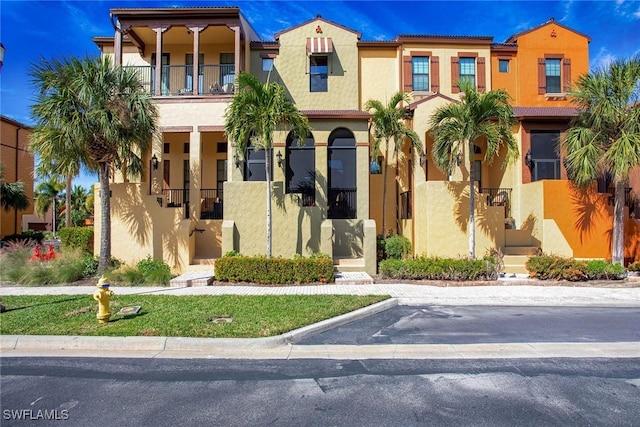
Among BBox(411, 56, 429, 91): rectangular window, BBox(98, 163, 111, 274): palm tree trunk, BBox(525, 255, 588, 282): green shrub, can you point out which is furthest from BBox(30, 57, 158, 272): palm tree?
BBox(525, 255, 588, 282): green shrub

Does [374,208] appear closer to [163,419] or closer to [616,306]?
[616,306]

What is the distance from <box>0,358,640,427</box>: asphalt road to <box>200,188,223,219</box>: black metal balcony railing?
10521 millimetres

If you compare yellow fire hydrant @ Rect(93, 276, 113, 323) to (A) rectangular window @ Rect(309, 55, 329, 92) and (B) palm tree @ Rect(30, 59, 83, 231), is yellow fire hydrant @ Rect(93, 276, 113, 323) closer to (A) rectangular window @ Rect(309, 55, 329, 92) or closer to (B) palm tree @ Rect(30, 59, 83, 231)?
(B) palm tree @ Rect(30, 59, 83, 231)

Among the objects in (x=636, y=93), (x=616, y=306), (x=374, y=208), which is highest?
(x=636, y=93)

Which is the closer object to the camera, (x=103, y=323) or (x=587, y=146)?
(x=103, y=323)

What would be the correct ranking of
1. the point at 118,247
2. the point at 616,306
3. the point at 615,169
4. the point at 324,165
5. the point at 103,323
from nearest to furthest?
the point at 103,323 → the point at 616,306 → the point at 615,169 → the point at 118,247 → the point at 324,165

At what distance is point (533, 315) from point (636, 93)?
9450 mm

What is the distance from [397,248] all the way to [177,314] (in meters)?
9.35

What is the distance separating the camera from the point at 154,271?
12297mm

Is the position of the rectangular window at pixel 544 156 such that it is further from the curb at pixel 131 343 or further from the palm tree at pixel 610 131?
the curb at pixel 131 343

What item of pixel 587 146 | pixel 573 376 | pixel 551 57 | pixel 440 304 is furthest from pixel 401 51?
pixel 573 376

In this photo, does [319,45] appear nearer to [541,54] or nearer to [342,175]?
[342,175]

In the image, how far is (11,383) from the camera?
4859mm

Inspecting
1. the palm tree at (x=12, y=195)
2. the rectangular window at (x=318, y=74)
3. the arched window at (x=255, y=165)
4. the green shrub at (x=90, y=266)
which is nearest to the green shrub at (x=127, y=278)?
the green shrub at (x=90, y=266)
